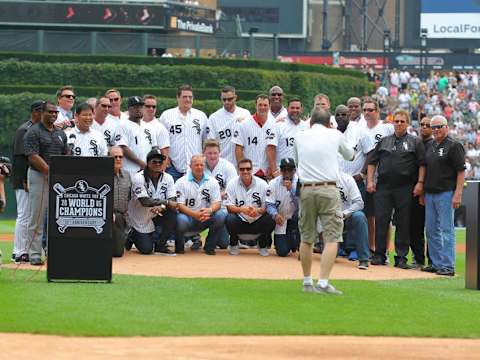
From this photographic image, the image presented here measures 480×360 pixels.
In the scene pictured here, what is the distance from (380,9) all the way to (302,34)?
5518 millimetres

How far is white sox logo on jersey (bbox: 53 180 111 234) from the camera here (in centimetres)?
1452

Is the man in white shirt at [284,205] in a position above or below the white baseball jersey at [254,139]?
below

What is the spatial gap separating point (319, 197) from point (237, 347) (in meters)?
3.56

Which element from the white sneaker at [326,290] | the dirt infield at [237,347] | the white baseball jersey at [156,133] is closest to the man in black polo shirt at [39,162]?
the white baseball jersey at [156,133]

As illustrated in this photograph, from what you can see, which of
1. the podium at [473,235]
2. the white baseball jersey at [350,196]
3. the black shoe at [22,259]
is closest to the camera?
the podium at [473,235]

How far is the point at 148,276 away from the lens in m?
15.8

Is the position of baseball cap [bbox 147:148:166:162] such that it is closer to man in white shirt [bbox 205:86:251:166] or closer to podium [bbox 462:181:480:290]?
man in white shirt [bbox 205:86:251:166]

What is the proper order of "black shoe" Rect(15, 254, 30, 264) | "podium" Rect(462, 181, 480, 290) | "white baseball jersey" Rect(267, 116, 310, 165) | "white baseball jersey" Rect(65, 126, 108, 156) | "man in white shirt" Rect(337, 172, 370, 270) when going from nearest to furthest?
"podium" Rect(462, 181, 480, 290) → "black shoe" Rect(15, 254, 30, 264) → "white baseball jersey" Rect(65, 126, 108, 156) → "man in white shirt" Rect(337, 172, 370, 270) → "white baseball jersey" Rect(267, 116, 310, 165)

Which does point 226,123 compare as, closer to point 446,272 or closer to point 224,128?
point 224,128

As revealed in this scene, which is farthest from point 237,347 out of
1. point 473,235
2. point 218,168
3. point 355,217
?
point 218,168

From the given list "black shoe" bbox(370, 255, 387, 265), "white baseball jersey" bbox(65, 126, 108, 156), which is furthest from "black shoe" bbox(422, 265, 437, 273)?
"white baseball jersey" bbox(65, 126, 108, 156)

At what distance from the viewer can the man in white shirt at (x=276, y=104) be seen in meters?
19.9

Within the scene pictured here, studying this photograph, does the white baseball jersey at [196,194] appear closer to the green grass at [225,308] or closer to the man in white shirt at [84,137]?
the man in white shirt at [84,137]

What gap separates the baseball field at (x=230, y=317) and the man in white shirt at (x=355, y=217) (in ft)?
3.74
